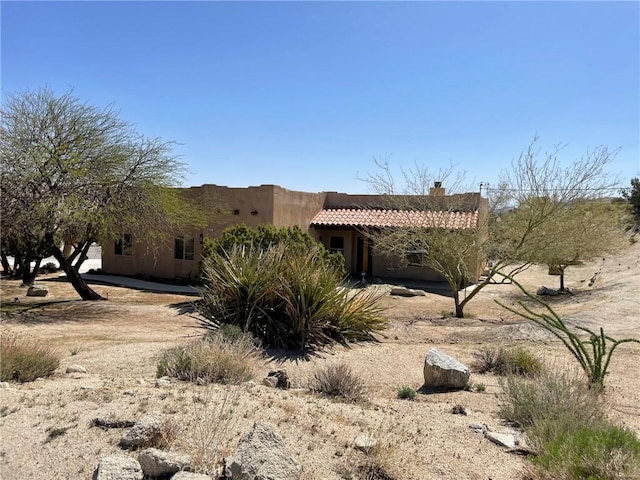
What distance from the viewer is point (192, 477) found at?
3.55 m

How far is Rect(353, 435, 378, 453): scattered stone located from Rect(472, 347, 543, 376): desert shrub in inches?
176

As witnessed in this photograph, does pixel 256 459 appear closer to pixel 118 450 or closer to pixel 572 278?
pixel 118 450

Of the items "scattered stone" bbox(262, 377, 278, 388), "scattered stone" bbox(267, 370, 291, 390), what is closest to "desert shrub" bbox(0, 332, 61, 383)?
"scattered stone" bbox(262, 377, 278, 388)

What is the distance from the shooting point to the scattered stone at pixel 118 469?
137 inches

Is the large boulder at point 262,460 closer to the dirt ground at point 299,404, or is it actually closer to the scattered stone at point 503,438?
the dirt ground at point 299,404

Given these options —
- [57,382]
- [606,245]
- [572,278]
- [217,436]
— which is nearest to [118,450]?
[217,436]

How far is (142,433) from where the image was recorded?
4.10 m

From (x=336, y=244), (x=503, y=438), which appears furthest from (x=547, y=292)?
(x=503, y=438)

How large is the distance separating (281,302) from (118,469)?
7424 millimetres

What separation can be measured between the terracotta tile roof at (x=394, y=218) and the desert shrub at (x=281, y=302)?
7.28 meters

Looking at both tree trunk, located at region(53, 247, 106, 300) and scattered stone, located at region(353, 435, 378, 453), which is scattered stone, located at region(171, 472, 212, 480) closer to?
scattered stone, located at region(353, 435, 378, 453)

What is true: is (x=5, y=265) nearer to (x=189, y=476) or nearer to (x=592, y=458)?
(x=189, y=476)

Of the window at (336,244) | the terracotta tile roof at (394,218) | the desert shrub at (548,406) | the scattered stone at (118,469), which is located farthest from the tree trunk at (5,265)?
the desert shrub at (548,406)

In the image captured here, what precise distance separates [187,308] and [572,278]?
2549 centimetres
